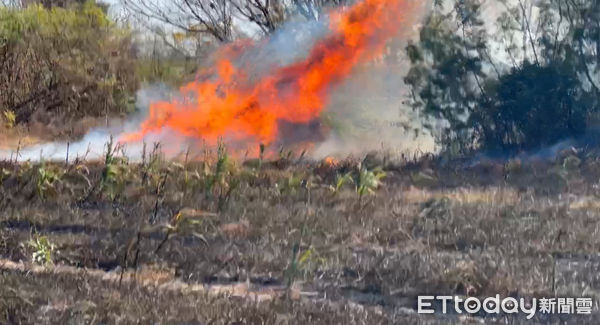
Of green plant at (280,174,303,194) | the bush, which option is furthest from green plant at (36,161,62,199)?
the bush

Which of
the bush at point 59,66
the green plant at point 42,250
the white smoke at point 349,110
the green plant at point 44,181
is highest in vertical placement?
the bush at point 59,66

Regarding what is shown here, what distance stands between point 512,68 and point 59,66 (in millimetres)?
14460

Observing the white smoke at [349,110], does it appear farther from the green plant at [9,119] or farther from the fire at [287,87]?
the green plant at [9,119]

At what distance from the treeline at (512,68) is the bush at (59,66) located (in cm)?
1178

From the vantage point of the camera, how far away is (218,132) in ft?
58.0

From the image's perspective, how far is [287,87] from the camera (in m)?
17.2

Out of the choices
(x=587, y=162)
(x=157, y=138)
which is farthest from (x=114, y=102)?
(x=587, y=162)

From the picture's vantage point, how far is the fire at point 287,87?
54.4 feet

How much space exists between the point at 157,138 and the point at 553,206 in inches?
377

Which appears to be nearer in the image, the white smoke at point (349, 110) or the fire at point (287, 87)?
the fire at point (287, 87)

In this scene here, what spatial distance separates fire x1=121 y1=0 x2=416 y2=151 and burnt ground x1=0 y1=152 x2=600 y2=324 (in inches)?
153

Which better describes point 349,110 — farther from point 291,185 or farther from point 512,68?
point 291,185

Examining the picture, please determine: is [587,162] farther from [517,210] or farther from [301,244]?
[301,244]

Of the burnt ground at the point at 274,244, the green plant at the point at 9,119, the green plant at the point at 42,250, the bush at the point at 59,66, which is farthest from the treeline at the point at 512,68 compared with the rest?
the bush at the point at 59,66
